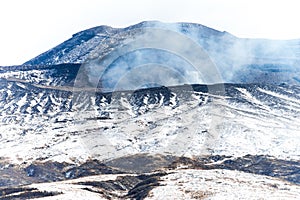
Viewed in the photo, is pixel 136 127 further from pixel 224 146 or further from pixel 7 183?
pixel 7 183

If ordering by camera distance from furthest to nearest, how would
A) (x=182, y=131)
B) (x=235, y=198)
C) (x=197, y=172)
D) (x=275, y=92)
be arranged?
(x=275, y=92) < (x=182, y=131) < (x=197, y=172) < (x=235, y=198)

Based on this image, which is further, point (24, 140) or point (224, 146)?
point (24, 140)

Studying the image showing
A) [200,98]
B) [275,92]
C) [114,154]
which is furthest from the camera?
[275,92]

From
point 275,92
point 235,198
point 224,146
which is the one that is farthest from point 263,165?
point 275,92

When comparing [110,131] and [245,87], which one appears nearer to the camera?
[110,131]

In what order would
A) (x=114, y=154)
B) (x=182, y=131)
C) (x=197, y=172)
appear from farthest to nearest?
(x=182, y=131), (x=114, y=154), (x=197, y=172)

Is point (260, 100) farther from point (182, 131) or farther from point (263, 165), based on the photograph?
point (263, 165)

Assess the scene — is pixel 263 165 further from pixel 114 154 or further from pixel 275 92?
pixel 275 92

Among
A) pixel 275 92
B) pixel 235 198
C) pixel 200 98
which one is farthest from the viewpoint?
pixel 275 92

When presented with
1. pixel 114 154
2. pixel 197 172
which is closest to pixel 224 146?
pixel 114 154
